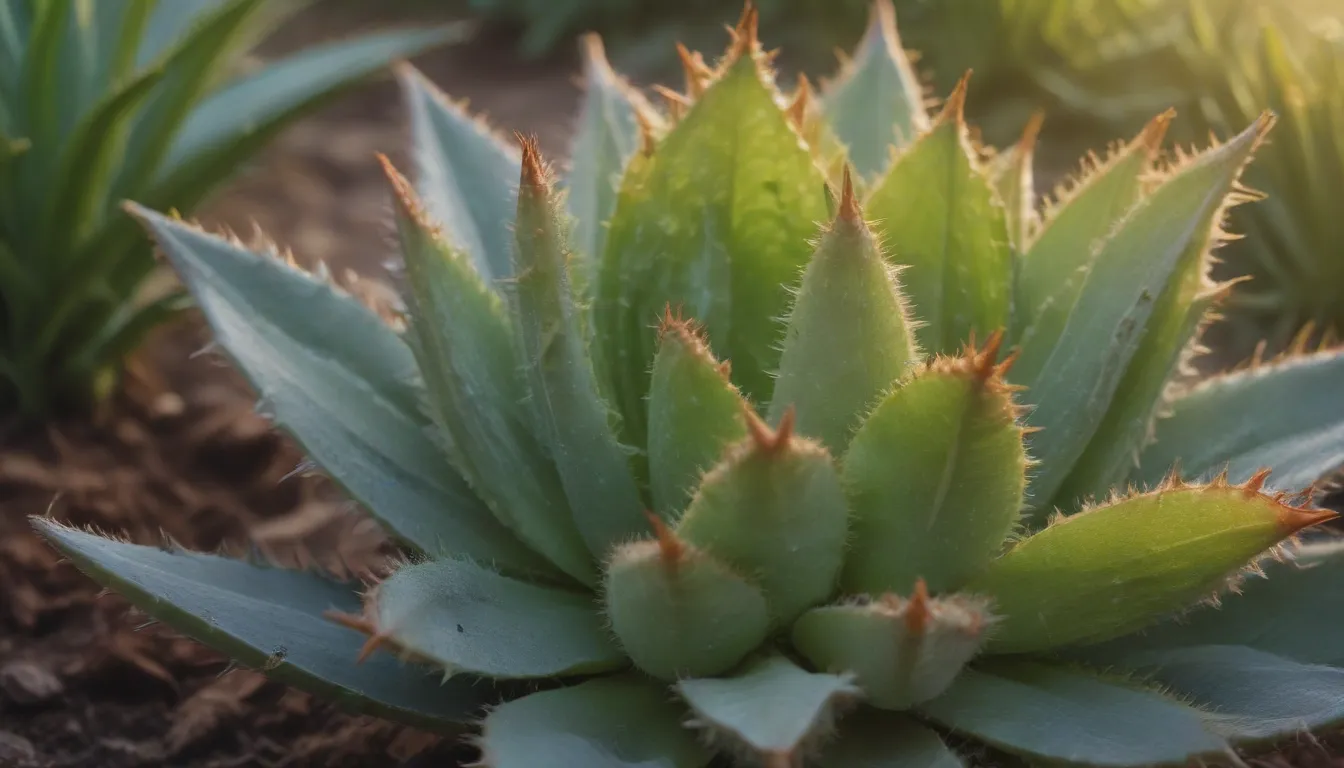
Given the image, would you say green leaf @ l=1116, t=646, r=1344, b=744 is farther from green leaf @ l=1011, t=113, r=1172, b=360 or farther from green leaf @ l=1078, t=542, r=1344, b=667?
green leaf @ l=1011, t=113, r=1172, b=360

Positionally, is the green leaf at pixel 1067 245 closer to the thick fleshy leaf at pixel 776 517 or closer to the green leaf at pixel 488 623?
the thick fleshy leaf at pixel 776 517

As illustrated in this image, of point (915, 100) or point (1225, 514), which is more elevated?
point (915, 100)

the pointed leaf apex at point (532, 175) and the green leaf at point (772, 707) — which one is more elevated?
the pointed leaf apex at point (532, 175)

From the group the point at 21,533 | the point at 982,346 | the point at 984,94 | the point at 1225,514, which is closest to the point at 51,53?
the point at 21,533

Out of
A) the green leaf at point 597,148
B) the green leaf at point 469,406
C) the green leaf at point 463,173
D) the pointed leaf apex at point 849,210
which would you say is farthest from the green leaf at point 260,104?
the pointed leaf apex at point 849,210

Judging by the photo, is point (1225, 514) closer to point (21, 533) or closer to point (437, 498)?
point (437, 498)

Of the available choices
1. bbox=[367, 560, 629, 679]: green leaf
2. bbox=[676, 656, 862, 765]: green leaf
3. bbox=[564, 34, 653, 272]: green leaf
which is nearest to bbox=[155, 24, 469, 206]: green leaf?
bbox=[564, 34, 653, 272]: green leaf
